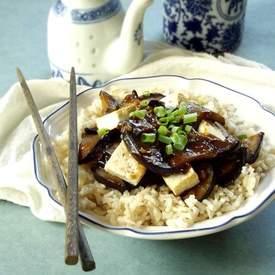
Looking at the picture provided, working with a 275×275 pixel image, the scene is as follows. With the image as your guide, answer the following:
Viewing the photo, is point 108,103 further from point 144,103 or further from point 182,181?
point 182,181

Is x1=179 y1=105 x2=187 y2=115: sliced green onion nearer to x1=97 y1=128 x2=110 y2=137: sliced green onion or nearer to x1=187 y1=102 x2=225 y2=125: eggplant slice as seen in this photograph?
x1=187 y1=102 x2=225 y2=125: eggplant slice

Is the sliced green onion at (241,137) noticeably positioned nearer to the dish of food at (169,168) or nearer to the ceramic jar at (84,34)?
the dish of food at (169,168)

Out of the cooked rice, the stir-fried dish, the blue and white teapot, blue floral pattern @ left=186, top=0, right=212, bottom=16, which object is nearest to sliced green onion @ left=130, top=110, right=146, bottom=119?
the stir-fried dish

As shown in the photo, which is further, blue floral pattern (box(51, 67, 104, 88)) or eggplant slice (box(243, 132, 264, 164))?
blue floral pattern (box(51, 67, 104, 88))

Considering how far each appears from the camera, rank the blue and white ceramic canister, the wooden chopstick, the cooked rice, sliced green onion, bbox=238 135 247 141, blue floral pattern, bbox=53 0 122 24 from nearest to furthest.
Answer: the wooden chopstick → the cooked rice → sliced green onion, bbox=238 135 247 141 → blue floral pattern, bbox=53 0 122 24 → the blue and white ceramic canister

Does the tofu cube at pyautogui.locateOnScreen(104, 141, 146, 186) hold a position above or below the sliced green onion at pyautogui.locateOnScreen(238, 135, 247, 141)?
above

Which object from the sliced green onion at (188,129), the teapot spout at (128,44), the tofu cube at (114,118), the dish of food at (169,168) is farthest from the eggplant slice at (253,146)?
the teapot spout at (128,44)

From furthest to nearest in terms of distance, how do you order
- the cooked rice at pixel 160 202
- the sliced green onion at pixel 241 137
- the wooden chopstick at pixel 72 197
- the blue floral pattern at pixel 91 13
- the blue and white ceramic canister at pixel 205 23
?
the blue and white ceramic canister at pixel 205 23
the blue floral pattern at pixel 91 13
the sliced green onion at pixel 241 137
the cooked rice at pixel 160 202
the wooden chopstick at pixel 72 197
